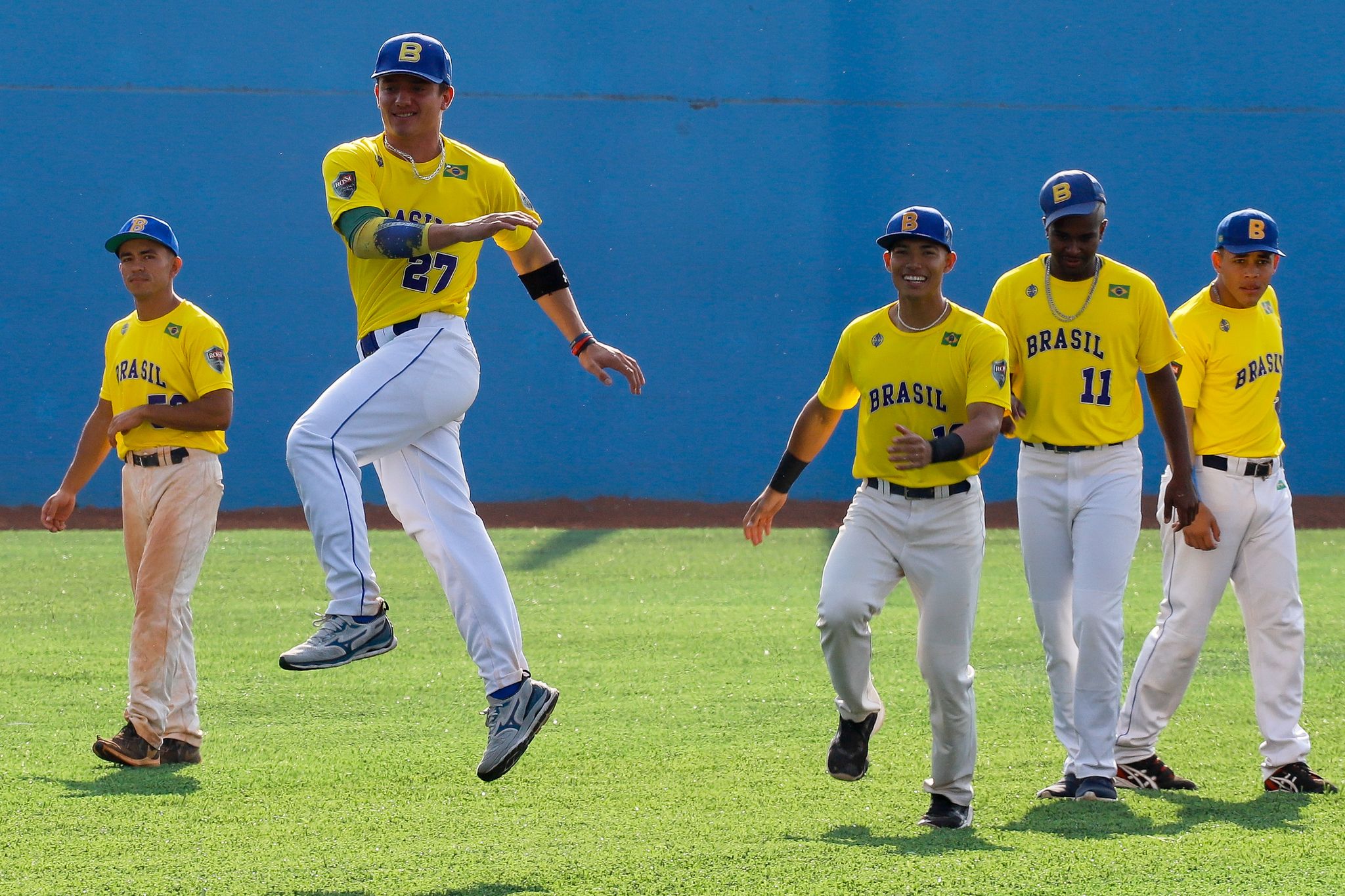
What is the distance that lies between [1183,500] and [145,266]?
466cm

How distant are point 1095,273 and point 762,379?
13.3 meters

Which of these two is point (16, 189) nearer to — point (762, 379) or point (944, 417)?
point (762, 379)

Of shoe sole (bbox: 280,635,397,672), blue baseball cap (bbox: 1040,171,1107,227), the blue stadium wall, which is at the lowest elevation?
shoe sole (bbox: 280,635,397,672)

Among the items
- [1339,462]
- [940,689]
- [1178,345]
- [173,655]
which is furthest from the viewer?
[1339,462]

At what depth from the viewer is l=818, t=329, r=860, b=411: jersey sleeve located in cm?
540

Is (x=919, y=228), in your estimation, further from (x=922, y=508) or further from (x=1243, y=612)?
(x=1243, y=612)

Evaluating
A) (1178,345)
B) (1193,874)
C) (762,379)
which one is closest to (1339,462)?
(762,379)

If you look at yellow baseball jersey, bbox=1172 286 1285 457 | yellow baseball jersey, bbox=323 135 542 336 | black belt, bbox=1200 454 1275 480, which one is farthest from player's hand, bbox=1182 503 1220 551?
A: yellow baseball jersey, bbox=323 135 542 336

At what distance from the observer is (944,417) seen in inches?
206

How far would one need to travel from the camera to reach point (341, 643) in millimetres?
4387

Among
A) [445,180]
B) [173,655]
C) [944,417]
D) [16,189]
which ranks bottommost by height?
[173,655]

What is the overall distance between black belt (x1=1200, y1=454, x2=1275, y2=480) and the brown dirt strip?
37.9 feet

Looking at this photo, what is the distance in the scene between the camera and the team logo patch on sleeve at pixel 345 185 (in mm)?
4680

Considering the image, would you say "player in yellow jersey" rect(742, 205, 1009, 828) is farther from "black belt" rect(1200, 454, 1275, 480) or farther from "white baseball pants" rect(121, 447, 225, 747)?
"white baseball pants" rect(121, 447, 225, 747)
